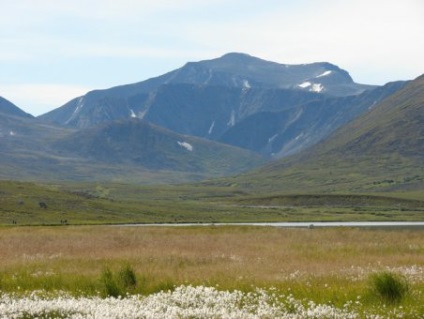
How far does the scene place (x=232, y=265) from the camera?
31.6 meters

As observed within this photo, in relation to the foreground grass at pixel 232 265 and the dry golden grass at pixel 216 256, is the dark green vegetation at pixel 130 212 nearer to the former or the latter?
the dry golden grass at pixel 216 256

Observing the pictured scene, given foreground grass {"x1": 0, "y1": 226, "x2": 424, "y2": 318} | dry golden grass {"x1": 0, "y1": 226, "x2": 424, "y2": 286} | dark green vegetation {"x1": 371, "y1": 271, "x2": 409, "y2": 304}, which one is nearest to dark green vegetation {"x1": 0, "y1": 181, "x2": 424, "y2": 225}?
dry golden grass {"x1": 0, "y1": 226, "x2": 424, "y2": 286}

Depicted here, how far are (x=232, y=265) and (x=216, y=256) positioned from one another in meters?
5.61

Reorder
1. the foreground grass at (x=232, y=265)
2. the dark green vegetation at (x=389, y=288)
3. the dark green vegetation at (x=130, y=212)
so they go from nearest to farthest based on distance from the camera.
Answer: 1. the dark green vegetation at (x=389, y=288)
2. the foreground grass at (x=232, y=265)
3. the dark green vegetation at (x=130, y=212)

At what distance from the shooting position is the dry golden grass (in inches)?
1109

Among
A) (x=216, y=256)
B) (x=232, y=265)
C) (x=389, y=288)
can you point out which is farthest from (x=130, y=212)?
(x=389, y=288)

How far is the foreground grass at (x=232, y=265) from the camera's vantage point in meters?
21.4

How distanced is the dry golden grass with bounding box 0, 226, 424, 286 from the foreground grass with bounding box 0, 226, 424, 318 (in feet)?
0.16

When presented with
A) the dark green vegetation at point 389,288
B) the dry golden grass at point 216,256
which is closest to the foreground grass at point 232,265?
the dry golden grass at point 216,256

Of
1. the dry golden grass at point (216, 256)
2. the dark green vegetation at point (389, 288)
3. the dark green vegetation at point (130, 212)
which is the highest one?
the dark green vegetation at point (389, 288)

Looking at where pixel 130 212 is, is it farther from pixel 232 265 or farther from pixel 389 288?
pixel 389 288

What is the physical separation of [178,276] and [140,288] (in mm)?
3808

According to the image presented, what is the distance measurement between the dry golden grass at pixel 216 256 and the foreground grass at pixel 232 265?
0.16ft

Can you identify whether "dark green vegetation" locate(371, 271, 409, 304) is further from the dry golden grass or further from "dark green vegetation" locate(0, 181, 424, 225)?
"dark green vegetation" locate(0, 181, 424, 225)
